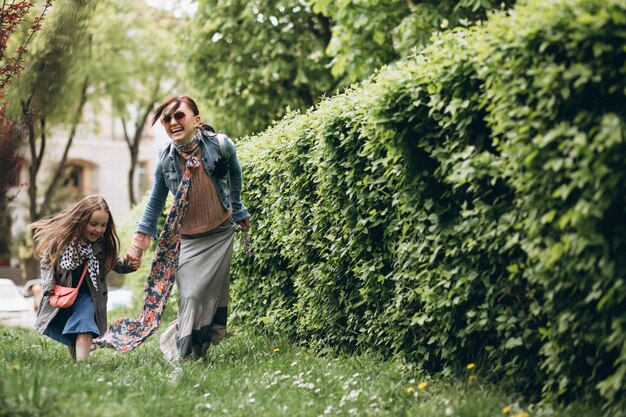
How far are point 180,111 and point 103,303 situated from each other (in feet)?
5.99

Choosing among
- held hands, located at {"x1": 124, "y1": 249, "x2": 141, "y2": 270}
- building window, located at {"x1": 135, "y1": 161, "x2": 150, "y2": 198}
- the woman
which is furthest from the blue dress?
building window, located at {"x1": 135, "y1": 161, "x2": 150, "y2": 198}

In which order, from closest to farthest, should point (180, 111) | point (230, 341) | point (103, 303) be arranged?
1. point (180, 111)
2. point (103, 303)
3. point (230, 341)

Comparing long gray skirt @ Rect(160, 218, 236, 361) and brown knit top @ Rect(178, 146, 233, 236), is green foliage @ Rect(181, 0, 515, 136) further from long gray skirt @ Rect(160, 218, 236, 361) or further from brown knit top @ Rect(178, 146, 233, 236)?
long gray skirt @ Rect(160, 218, 236, 361)

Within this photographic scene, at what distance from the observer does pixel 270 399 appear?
16.5ft

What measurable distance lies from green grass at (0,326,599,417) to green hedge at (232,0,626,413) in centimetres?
25

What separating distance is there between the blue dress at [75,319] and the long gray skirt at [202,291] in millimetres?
715

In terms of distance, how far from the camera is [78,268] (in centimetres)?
686

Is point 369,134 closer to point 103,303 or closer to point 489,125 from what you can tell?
point 489,125

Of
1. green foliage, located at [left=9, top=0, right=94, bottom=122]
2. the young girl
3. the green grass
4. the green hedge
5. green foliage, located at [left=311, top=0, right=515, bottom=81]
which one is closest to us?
the green hedge

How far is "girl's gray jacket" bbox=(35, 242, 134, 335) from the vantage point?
22.2 feet

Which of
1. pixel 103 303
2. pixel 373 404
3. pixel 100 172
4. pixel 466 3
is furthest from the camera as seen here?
pixel 100 172

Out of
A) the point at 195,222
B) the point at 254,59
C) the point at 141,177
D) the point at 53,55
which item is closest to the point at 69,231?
the point at 195,222

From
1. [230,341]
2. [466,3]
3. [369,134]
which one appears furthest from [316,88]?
[369,134]

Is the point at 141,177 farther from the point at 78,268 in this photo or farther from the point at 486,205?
the point at 486,205
